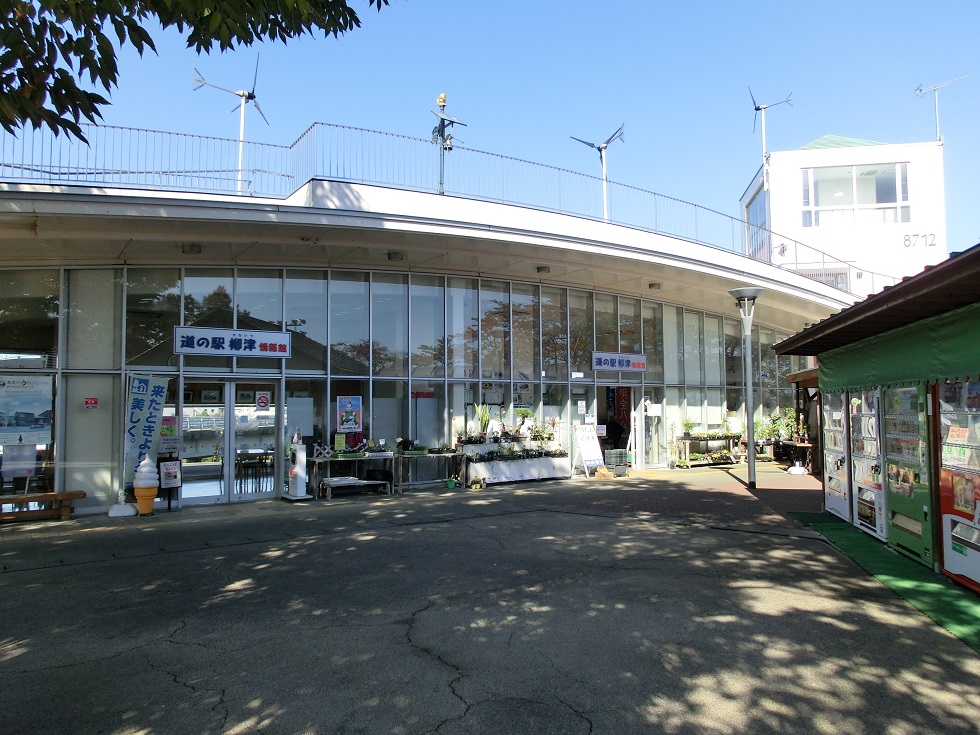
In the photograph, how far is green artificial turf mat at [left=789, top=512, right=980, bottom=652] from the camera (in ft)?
18.9

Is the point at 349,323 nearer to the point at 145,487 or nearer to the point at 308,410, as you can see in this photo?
the point at 308,410

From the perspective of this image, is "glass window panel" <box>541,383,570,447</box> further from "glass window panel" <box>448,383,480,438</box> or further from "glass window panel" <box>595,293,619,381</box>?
"glass window panel" <box>448,383,480,438</box>

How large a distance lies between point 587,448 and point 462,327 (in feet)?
14.5

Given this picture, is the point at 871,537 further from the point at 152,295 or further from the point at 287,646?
the point at 152,295

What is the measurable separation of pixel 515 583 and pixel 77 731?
4102 mm

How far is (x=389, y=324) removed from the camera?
15148mm

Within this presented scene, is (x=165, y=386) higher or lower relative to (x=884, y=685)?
higher

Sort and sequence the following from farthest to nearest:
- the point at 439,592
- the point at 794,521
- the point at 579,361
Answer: the point at 579,361
the point at 794,521
the point at 439,592

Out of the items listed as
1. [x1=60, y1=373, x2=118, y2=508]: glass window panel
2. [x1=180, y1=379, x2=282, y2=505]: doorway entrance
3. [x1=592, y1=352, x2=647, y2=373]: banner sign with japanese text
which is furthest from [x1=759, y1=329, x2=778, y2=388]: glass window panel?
[x1=60, y1=373, x2=118, y2=508]: glass window panel

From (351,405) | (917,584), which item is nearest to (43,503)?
(351,405)

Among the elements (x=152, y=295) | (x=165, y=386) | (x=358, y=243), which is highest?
(x=358, y=243)

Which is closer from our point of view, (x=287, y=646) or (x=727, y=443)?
(x=287, y=646)

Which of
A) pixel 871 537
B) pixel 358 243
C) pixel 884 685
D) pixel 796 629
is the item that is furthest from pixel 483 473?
pixel 884 685

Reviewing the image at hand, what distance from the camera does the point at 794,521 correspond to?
10.7 metres
